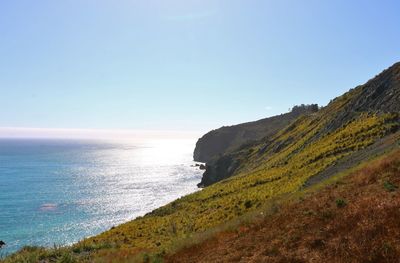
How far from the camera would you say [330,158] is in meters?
38.6

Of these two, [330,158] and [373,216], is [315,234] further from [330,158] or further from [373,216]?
[330,158]

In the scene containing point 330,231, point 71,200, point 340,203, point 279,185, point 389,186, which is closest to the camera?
point 330,231

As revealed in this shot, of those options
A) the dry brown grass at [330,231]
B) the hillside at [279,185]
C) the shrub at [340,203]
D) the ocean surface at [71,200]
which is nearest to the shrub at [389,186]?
the dry brown grass at [330,231]

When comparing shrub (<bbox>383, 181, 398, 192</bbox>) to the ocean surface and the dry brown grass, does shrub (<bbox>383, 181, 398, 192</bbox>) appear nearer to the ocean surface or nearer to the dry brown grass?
the dry brown grass

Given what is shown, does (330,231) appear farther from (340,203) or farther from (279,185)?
(279,185)

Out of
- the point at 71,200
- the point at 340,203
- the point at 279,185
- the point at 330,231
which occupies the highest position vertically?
the point at 340,203

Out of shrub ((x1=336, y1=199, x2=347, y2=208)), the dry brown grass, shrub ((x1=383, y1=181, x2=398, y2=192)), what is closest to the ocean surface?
the dry brown grass

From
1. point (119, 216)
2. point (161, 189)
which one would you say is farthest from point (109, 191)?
point (119, 216)

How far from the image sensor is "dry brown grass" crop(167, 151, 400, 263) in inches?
431

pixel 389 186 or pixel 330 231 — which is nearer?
pixel 330 231

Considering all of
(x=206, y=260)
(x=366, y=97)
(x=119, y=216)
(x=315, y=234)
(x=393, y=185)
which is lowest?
(x=119, y=216)

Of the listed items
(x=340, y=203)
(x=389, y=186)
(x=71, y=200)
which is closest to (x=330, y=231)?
(x=340, y=203)

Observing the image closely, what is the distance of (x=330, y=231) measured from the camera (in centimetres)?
1291

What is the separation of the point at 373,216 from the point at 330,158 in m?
27.0
